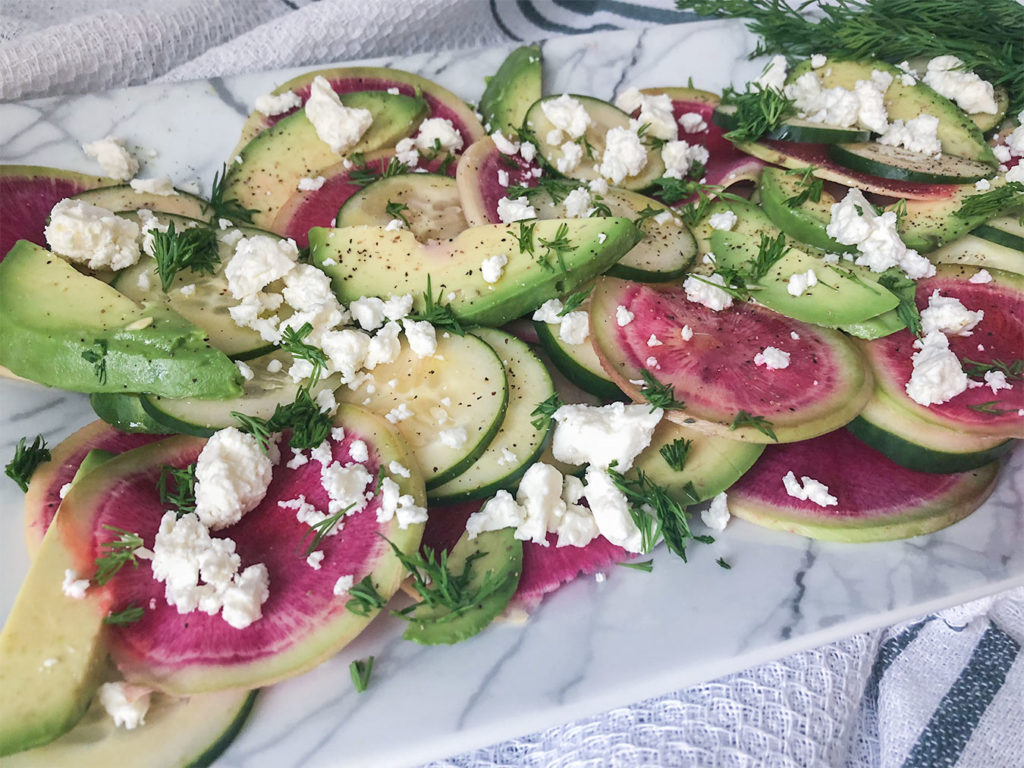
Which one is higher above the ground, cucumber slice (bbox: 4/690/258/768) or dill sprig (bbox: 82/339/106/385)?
dill sprig (bbox: 82/339/106/385)

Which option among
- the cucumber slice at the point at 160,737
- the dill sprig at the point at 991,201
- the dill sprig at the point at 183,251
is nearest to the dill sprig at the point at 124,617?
the cucumber slice at the point at 160,737

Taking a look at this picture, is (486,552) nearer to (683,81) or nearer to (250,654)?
(250,654)

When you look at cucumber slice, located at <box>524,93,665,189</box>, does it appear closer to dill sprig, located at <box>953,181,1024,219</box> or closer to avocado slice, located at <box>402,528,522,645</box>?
dill sprig, located at <box>953,181,1024,219</box>

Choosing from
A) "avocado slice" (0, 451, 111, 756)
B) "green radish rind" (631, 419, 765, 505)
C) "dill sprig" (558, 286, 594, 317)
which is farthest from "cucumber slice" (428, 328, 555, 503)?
"avocado slice" (0, 451, 111, 756)

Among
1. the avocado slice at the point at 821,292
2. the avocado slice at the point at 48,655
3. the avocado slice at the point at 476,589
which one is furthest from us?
the avocado slice at the point at 821,292

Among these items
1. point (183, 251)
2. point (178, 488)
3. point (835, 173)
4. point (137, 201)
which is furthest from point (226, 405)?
point (835, 173)

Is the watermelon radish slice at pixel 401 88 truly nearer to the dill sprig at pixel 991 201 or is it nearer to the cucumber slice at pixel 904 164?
the cucumber slice at pixel 904 164

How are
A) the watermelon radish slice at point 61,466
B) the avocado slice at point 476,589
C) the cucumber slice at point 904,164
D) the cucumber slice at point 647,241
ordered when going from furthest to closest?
1. the cucumber slice at point 904,164
2. the cucumber slice at point 647,241
3. the watermelon radish slice at point 61,466
4. the avocado slice at point 476,589

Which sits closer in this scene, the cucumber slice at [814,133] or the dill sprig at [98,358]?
the dill sprig at [98,358]
